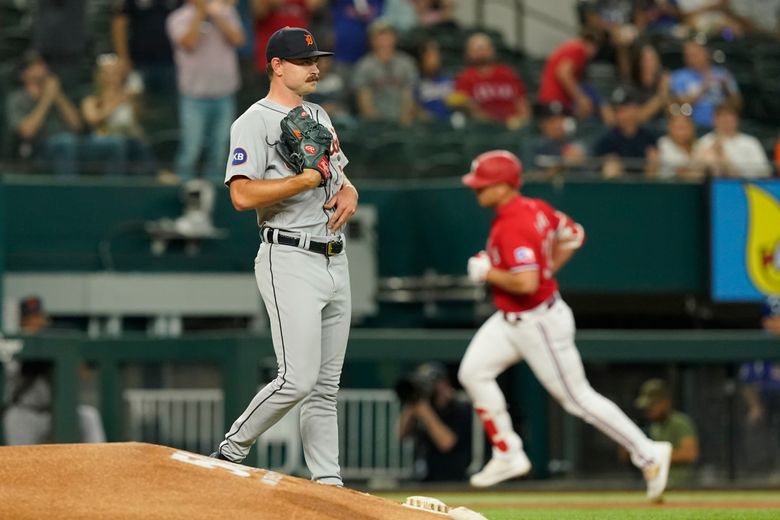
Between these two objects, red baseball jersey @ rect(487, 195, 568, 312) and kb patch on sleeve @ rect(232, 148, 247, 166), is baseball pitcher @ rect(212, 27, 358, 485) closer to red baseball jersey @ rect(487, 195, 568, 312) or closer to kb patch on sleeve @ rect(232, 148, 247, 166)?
kb patch on sleeve @ rect(232, 148, 247, 166)

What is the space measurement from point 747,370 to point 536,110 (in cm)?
390

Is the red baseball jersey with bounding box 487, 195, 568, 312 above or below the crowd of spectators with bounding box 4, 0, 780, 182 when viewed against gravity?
below

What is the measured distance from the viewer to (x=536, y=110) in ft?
46.9

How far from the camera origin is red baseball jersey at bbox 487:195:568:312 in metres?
8.46

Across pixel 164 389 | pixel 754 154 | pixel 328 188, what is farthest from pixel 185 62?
pixel 328 188

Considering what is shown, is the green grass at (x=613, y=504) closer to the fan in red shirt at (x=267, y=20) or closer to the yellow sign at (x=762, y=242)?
the yellow sign at (x=762, y=242)

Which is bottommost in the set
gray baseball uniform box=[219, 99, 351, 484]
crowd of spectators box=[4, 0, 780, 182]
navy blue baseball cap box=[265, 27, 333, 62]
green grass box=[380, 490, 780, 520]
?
green grass box=[380, 490, 780, 520]

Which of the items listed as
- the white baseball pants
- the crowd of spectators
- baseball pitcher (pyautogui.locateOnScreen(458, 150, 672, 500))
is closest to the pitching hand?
baseball pitcher (pyautogui.locateOnScreen(458, 150, 672, 500))

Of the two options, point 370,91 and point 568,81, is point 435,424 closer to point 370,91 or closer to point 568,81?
point 370,91

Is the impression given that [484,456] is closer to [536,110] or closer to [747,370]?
[747,370]

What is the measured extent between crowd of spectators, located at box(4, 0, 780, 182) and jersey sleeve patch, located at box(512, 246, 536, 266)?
13.2ft

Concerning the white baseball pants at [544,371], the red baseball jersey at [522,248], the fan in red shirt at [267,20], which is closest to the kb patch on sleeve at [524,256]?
the red baseball jersey at [522,248]

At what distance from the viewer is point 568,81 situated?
1439 cm

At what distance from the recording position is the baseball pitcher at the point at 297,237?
5992 millimetres
